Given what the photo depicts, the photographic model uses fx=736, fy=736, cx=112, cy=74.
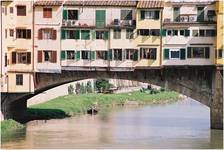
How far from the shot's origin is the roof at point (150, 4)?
37.2m

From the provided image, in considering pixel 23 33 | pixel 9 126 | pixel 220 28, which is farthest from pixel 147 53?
pixel 9 126

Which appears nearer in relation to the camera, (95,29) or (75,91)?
(95,29)

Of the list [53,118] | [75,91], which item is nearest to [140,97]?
[75,91]

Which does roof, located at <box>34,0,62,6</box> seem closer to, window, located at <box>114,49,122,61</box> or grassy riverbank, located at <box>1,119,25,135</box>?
window, located at <box>114,49,122,61</box>

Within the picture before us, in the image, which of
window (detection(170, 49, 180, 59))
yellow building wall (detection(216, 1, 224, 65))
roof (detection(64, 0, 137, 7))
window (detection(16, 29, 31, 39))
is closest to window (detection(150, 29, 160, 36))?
window (detection(170, 49, 180, 59))

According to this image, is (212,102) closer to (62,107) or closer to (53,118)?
(53,118)

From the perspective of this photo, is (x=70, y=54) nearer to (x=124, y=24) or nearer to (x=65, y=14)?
(x=65, y=14)

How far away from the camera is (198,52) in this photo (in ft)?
122

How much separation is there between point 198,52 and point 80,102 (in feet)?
53.4

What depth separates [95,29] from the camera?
3794 cm

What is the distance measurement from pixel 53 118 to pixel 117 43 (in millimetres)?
7594

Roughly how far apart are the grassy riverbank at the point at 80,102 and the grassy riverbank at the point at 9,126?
4.70 metres

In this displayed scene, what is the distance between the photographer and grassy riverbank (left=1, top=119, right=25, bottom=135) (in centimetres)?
3560

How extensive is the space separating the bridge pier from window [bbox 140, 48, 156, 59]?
3250 mm
